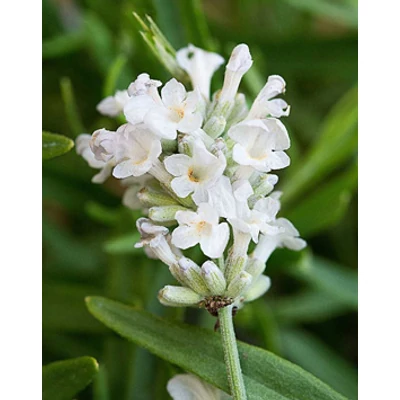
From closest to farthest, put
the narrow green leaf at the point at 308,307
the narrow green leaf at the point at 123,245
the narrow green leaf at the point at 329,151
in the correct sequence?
the narrow green leaf at the point at 123,245 < the narrow green leaf at the point at 329,151 < the narrow green leaf at the point at 308,307

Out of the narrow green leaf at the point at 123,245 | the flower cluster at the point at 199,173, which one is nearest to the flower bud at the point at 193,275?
the flower cluster at the point at 199,173

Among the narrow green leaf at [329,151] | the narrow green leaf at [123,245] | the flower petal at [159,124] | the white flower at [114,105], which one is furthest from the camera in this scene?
the narrow green leaf at [329,151]

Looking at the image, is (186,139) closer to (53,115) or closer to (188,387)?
(188,387)

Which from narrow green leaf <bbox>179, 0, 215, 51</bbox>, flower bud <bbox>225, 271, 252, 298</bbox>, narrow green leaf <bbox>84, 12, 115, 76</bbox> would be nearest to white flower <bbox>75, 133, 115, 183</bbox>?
flower bud <bbox>225, 271, 252, 298</bbox>

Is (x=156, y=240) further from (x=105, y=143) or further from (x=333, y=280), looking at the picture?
(x=333, y=280)

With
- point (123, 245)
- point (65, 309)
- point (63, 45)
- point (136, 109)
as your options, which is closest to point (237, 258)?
point (136, 109)

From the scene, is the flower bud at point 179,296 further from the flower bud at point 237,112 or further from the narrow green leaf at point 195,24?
the narrow green leaf at point 195,24

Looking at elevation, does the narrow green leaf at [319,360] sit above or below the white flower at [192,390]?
above

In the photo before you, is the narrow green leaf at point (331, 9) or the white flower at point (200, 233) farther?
the narrow green leaf at point (331, 9)
